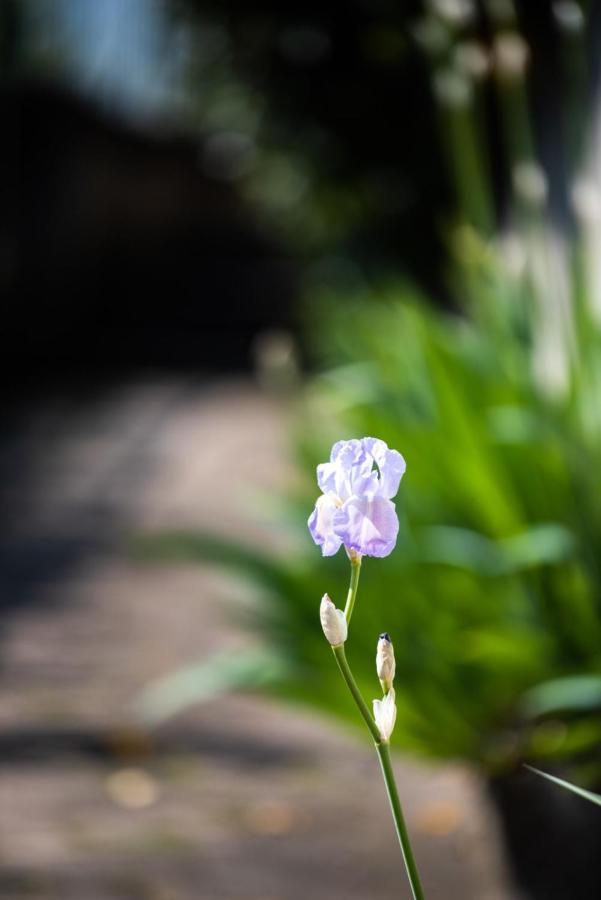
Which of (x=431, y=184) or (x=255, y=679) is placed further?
(x=431, y=184)

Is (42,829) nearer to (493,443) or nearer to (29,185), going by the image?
(493,443)

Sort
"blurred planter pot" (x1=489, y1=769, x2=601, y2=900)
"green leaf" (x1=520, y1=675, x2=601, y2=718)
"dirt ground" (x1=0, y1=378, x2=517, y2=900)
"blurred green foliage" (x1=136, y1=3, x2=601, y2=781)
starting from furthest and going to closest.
Answer: "dirt ground" (x1=0, y1=378, x2=517, y2=900) → "blurred green foliage" (x1=136, y1=3, x2=601, y2=781) → "blurred planter pot" (x1=489, y1=769, x2=601, y2=900) → "green leaf" (x1=520, y1=675, x2=601, y2=718)

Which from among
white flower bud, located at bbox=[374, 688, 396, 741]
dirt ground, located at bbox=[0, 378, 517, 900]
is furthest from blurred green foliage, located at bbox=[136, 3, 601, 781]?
white flower bud, located at bbox=[374, 688, 396, 741]

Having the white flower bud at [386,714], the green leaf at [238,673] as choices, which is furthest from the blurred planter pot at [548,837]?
the white flower bud at [386,714]

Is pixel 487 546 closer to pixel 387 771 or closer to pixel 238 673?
pixel 238 673

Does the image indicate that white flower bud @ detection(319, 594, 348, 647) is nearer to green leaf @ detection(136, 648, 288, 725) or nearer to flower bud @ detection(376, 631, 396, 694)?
flower bud @ detection(376, 631, 396, 694)

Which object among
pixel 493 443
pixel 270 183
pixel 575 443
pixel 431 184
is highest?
pixel 270 183

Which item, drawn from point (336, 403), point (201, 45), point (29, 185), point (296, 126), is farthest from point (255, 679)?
point (29, 185)
